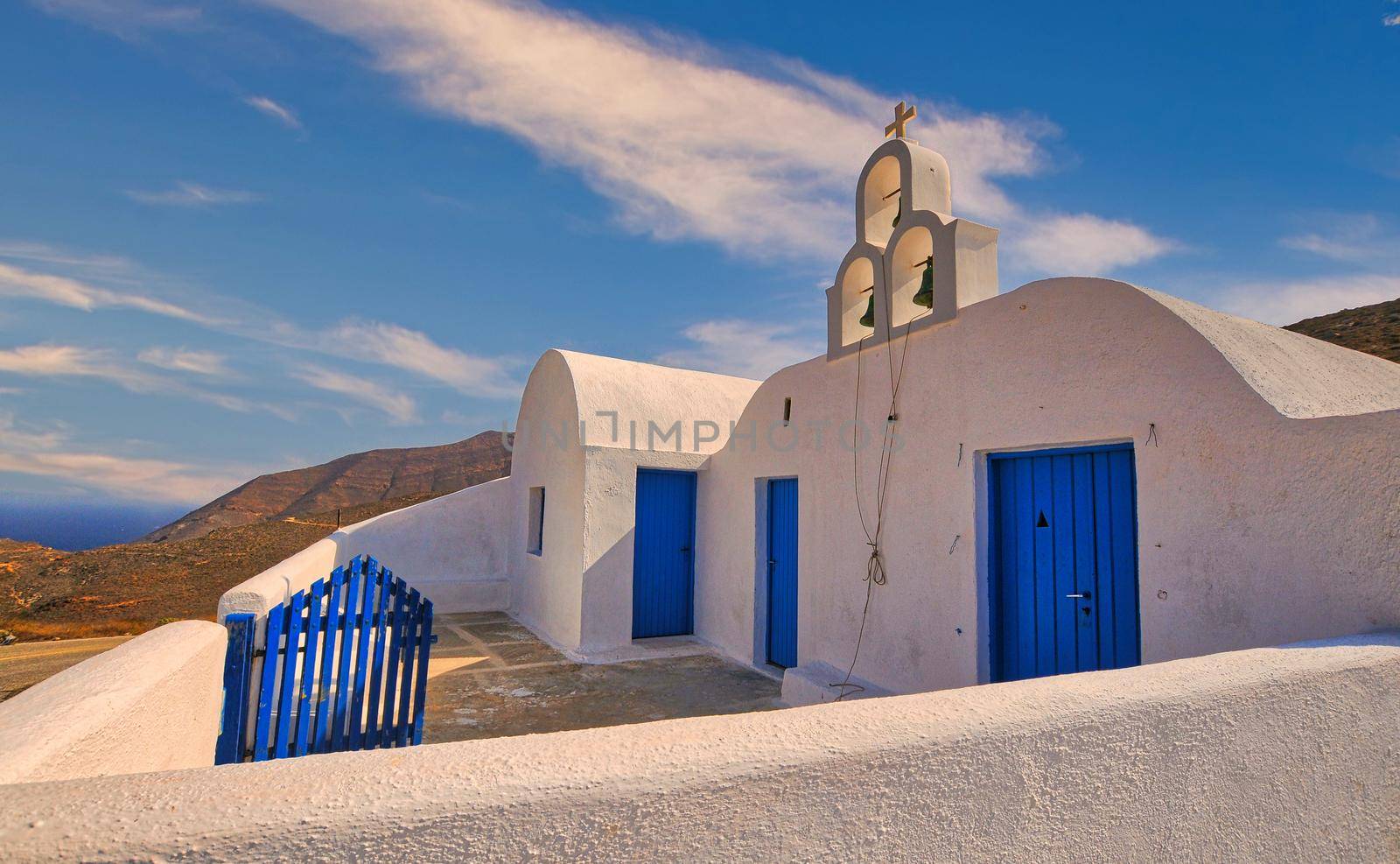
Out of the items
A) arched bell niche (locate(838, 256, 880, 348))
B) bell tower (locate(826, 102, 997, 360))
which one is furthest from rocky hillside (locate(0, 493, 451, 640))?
bell tower (locate(826, 102, 997, 360))

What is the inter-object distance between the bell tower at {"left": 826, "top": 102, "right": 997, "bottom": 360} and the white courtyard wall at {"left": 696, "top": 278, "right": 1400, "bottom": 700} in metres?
0.29

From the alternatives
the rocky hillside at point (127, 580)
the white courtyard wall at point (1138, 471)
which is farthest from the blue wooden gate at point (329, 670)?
the rocky hillside at point (127, 580)

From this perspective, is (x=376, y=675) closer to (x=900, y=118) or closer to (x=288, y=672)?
(x=288, y=672)

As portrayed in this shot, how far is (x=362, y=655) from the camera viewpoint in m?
4.76

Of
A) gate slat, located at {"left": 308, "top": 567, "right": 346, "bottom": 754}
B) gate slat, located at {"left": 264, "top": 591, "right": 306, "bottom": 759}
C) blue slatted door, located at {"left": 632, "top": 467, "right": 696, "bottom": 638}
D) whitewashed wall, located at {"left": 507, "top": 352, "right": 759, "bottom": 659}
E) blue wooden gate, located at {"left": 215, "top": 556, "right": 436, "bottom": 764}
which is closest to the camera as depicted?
blue wooden gate, located at {"left": 215, "top": 556, "right": 436, "bottom": 764}

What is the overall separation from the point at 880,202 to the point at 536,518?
23.6 feet

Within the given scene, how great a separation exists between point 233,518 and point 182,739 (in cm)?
5363

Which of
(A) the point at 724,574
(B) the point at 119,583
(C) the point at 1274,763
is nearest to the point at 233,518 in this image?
(B) the point at 119,583

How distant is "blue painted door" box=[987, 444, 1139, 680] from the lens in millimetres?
4195

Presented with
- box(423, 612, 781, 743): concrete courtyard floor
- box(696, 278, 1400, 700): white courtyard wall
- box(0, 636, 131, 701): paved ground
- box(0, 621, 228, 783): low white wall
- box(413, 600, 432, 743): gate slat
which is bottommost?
box(0, 636, 131, 701): paved ground

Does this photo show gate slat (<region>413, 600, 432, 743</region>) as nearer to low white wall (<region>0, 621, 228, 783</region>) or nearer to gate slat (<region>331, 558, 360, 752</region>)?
gate slat (<region>331, 558, 360, 752</region>)

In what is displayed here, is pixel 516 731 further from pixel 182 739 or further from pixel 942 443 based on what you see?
pixel 942 443

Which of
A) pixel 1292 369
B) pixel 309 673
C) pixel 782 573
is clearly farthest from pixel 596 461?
pixel 1292 369

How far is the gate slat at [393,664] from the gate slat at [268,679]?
0.77 m
